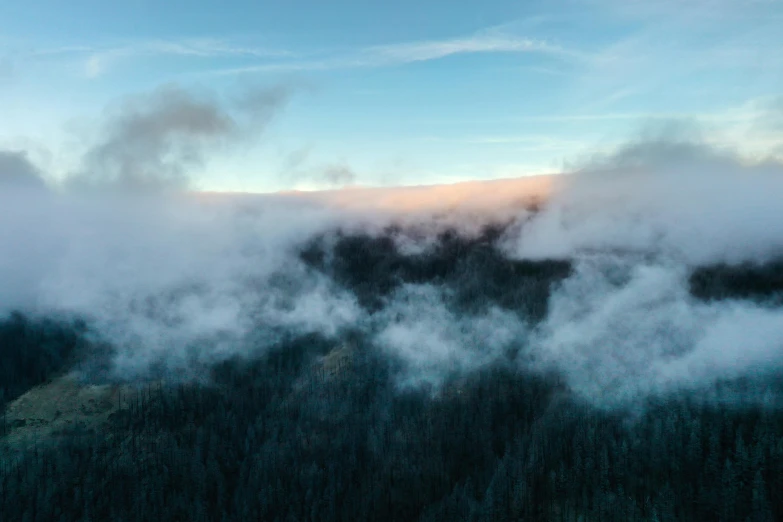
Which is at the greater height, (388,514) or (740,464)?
(740,464)

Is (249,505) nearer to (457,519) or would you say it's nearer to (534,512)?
(457,519)

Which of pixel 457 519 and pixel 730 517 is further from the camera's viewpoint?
pixel 457 519

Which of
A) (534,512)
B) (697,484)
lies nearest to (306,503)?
(534,512)

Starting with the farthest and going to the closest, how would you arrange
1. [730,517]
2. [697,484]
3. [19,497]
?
[19,497], [697,484], [730,517]

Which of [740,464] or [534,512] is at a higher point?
[740,464]

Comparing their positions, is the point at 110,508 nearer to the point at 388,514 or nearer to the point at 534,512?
the point at 388,514

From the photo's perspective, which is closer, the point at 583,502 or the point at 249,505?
the point at 583,502

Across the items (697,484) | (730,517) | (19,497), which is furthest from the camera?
(19,497)

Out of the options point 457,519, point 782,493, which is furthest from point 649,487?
point 457,519

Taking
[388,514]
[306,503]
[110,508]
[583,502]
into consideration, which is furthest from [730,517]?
[110,508]
